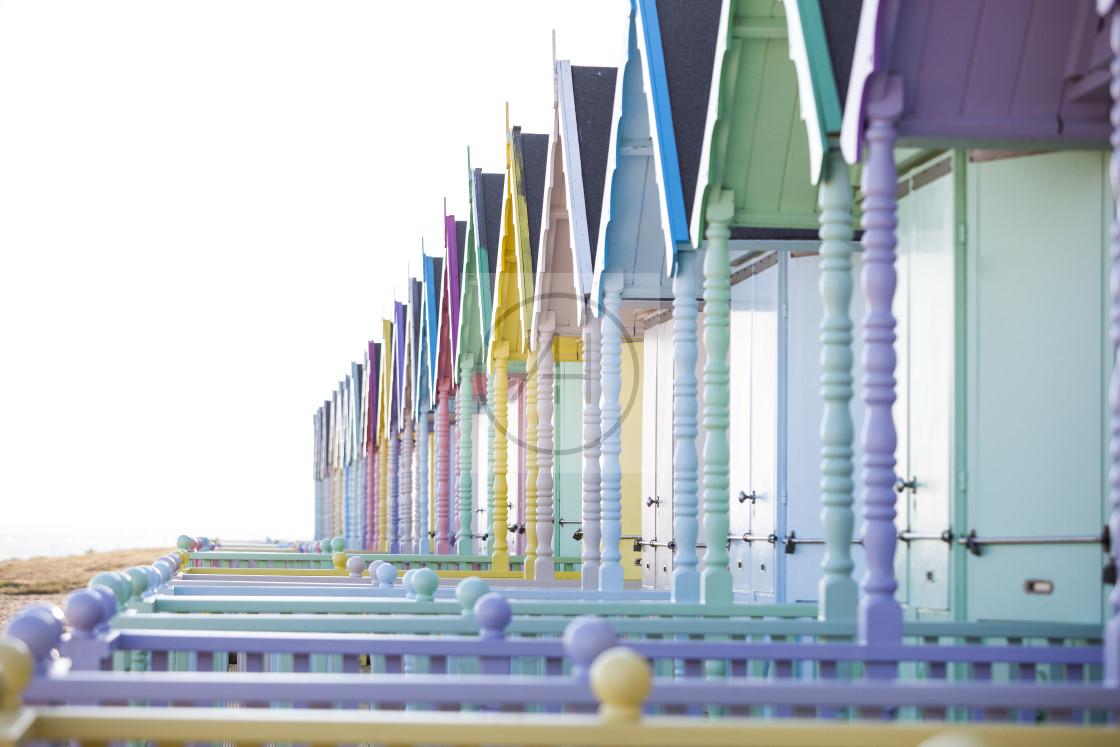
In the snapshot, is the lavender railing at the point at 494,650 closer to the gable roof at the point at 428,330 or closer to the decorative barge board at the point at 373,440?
the gable roof at the point at 428,330

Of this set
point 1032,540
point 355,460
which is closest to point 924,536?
point 1032,540

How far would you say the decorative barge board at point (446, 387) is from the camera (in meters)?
19.7

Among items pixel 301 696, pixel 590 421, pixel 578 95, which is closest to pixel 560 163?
pixel 578 95

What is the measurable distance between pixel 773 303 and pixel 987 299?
354 cm

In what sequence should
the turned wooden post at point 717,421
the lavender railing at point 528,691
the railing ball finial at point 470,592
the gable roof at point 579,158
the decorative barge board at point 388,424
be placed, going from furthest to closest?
1. the decorative barge board at point 388,424
2. the gable roof at point 579,158
3. the turned wooden post at point 717,421
4. the railing ball finial at point 470,592
5. the lavender railing at point 528,691

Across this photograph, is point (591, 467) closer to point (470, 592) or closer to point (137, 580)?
point (137, 580)

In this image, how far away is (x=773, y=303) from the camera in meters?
11.2

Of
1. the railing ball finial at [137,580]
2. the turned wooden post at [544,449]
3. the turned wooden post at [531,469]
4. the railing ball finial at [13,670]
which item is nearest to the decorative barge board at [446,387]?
the turned wooden post at [531,469]

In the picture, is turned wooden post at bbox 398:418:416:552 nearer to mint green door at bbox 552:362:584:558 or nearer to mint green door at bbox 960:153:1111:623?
mint green door at bbox 552:362:584:558

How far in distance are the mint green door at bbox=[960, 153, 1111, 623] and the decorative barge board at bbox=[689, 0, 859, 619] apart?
4.19 feet

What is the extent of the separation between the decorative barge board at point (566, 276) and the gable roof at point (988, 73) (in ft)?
20.4

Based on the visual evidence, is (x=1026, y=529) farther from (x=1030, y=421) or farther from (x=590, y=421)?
(x=590, y=421)

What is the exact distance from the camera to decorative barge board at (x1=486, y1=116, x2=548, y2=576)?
50.8 feet

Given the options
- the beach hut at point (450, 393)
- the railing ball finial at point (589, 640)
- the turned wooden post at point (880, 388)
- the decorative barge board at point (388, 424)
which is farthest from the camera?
the decorative barge board at point (388, 424)
